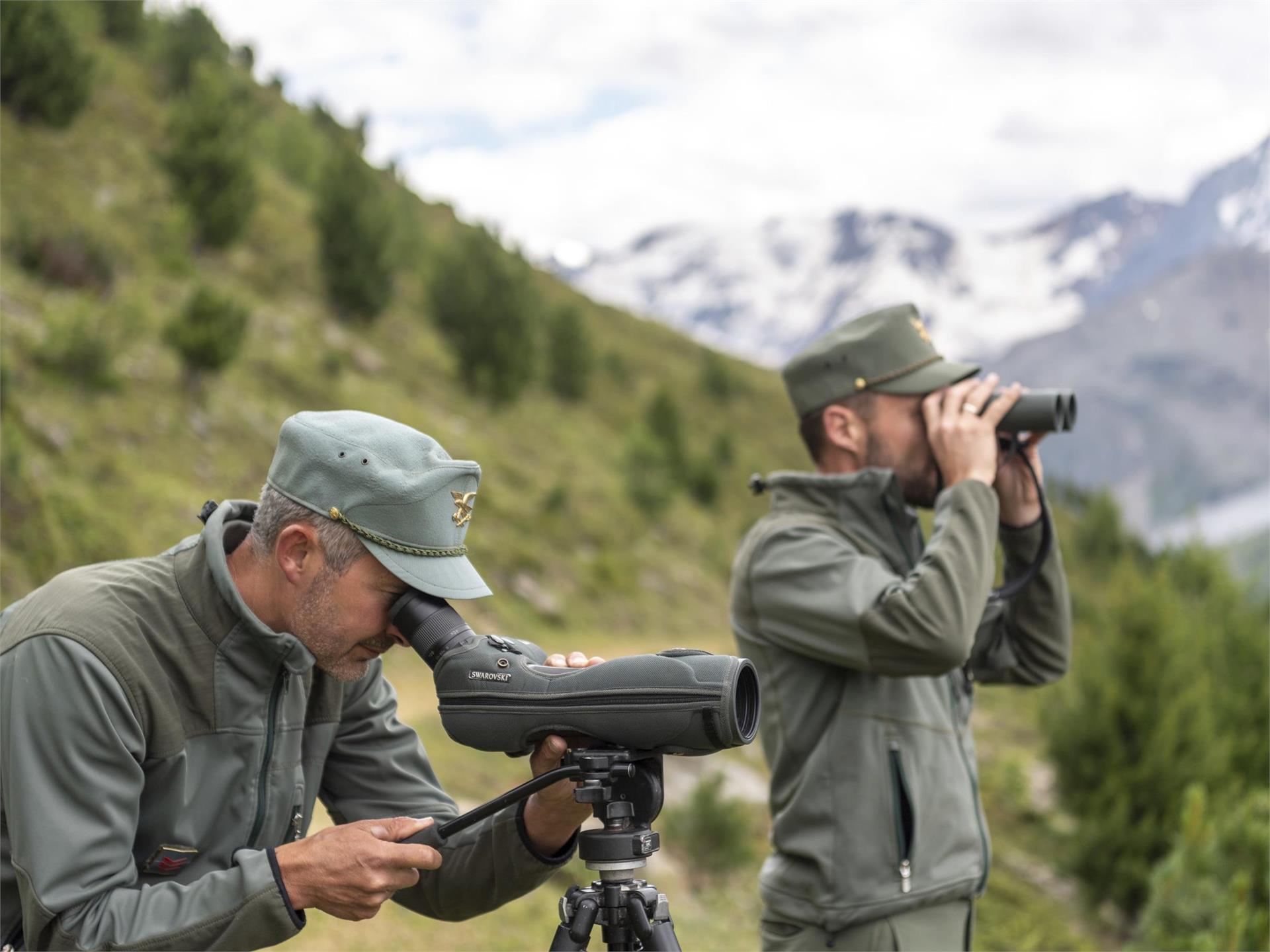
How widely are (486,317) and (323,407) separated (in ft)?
32.3

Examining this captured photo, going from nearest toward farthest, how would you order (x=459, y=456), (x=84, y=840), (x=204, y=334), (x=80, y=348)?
(x=84, y=840)
(x=80, y=348)
(x=204, y=334)
(x=459, y=456)

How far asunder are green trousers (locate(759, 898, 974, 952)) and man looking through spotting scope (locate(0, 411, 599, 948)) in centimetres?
81

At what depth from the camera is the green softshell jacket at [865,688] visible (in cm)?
282

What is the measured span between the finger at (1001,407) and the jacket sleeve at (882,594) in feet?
0.79

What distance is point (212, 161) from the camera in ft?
66.2

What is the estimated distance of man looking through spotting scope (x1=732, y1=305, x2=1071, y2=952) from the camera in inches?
111

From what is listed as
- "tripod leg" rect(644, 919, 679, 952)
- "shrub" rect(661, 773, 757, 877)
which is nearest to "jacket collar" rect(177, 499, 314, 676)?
"tripod leg" rect(644, 919, 679, 952)

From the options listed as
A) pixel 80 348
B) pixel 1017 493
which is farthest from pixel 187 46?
pixel 1017 493

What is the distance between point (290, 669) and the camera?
2287mm

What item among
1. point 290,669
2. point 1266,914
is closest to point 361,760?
point 290,669

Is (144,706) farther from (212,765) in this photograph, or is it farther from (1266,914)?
(1266,914)

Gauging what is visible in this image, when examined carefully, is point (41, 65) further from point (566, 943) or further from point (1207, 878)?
point (566, 943)

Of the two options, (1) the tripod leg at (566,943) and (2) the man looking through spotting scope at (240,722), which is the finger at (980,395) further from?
(1) the tripod leg at (566,943)

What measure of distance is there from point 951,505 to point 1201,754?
945 centimetres
